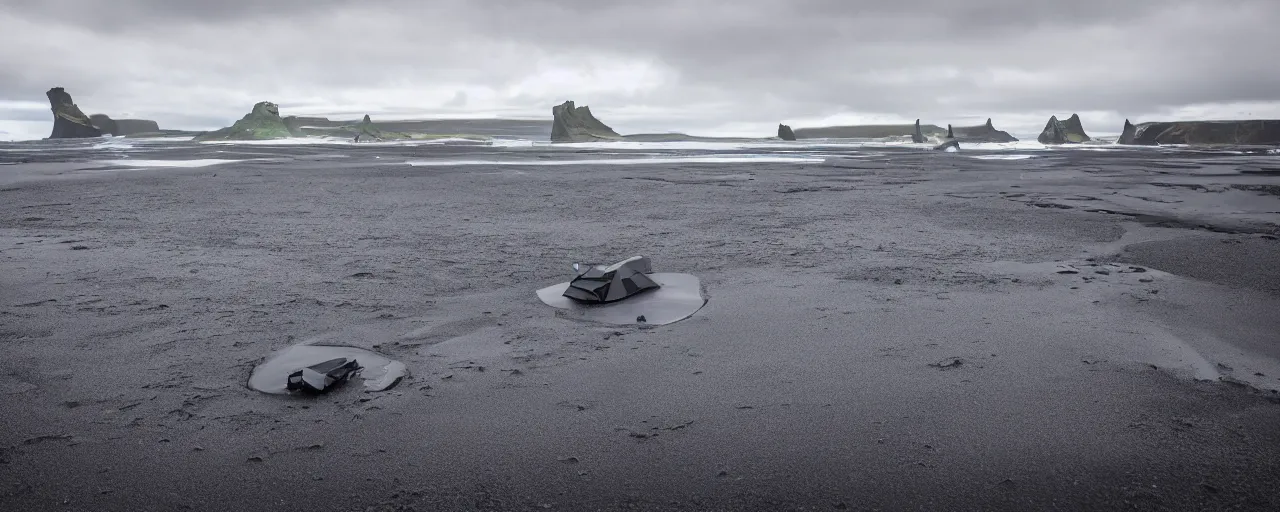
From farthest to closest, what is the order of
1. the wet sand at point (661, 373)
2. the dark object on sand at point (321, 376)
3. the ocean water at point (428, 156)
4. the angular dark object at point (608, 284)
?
the ocean water at point (428, 156) → the angular dark object at point (608, 284) → the dark object on sand at point (321, 376) → the wet sand at point (661, 373)

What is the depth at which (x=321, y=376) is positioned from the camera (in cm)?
287

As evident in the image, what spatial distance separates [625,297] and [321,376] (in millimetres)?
2024

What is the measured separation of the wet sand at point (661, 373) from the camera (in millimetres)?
2107

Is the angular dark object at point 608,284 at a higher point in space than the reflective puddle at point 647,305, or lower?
higher

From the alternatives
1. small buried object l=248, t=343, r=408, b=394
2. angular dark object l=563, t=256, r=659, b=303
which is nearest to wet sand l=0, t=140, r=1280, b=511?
small buried object l=248, t=343, r=408, b=394

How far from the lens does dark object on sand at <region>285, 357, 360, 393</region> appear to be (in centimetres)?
282

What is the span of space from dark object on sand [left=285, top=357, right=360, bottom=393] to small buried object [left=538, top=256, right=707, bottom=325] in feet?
4.73

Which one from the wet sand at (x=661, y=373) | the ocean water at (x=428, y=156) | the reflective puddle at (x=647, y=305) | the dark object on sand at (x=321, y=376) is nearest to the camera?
the wet sand at (x=661, y=373)

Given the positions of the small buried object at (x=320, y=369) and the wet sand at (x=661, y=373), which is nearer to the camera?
the wet sand at (x=661, y=373)

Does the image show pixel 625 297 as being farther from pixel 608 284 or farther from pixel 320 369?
pixel 320 369

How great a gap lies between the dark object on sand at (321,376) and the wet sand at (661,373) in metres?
0.15

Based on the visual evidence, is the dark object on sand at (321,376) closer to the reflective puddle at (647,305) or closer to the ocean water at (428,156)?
the reflective puddle at (647,305)

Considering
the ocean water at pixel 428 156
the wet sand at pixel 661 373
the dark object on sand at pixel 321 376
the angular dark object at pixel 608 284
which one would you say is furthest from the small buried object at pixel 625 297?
the ocean water at pixel 428 156

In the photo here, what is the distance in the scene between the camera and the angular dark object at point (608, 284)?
4.39 m
